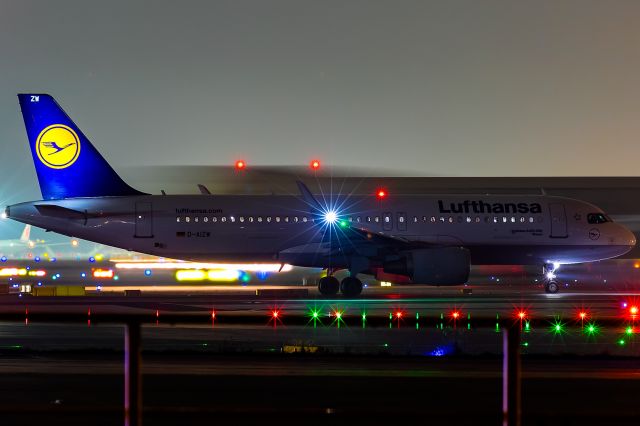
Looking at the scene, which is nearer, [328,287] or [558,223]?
[328,287]

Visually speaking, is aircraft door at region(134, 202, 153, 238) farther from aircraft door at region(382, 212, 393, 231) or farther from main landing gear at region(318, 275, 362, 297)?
aircraft door at region(382, 212, 393, 231)

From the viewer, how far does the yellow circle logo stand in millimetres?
35188

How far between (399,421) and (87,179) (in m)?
28.2

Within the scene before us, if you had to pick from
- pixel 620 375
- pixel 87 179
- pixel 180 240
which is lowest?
pixel 620 375

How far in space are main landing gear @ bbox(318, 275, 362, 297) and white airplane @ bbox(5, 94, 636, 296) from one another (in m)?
0.04

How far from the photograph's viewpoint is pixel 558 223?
1444 inches

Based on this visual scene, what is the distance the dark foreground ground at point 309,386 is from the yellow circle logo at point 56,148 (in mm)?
21687

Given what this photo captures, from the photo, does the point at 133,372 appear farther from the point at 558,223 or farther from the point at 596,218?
the point at 596,218

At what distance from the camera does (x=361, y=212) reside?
118 feet

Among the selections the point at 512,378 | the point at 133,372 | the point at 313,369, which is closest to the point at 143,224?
the point at 313,369

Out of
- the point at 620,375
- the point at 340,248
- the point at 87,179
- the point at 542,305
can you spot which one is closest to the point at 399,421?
the point at 620,375

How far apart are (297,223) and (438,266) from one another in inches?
230

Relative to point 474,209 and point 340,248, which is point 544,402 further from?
point 474,209

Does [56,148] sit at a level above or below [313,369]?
above
